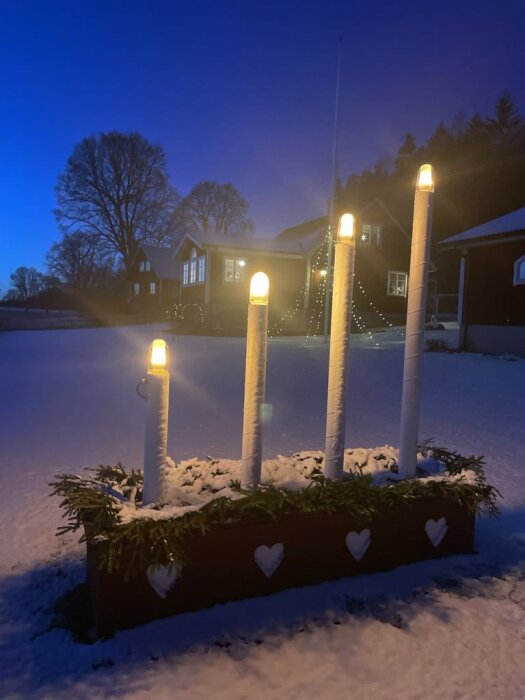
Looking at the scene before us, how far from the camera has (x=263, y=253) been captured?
24.0 m

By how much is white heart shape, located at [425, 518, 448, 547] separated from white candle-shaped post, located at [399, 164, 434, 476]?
0.29 meters

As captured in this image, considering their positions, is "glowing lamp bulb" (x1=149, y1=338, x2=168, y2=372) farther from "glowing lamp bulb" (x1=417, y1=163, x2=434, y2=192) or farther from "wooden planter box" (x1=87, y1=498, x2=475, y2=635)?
"glowing lamp bulb" (x1=417, y1=163, x2=434, y2=192)

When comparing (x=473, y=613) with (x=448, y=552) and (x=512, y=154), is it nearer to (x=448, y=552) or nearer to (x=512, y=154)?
(x=448, y=552)

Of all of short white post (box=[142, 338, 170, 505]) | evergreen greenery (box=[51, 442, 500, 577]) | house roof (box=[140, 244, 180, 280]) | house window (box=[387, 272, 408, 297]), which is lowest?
evergreen greenery (box=[51, 442, 500, 577])

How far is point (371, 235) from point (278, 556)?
2724 centimetres

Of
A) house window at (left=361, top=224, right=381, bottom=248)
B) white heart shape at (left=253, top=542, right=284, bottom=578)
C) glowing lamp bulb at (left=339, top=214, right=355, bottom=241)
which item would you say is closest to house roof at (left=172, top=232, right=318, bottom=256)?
house window at (left=361, top=224, right=381, bottom=248)

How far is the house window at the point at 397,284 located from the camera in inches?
1114

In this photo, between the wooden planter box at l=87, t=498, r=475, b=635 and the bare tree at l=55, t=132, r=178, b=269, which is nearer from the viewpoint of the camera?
the wooden planter box at l=87, t=498, r=475, b=635

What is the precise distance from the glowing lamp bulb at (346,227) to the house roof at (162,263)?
33.6m

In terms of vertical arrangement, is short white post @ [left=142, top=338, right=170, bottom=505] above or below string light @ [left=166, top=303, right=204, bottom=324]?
below

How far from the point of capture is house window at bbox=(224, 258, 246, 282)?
2441cm

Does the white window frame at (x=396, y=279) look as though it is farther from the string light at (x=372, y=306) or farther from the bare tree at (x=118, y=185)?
the bare tree at (x=118, y=185)

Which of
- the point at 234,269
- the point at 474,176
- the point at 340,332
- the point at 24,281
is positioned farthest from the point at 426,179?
the point at 24,281

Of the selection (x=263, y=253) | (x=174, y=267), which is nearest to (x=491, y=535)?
(x=263, y=253)
